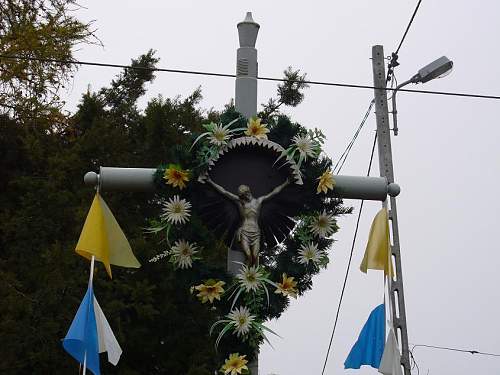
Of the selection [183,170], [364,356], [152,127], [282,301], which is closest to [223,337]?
[282,301]

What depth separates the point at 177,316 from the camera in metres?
13.3

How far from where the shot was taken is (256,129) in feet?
25.1

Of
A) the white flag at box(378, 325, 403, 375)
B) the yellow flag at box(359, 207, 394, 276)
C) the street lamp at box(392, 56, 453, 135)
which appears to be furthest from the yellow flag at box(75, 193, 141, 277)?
the street lamp at box(392, 56, 453, 135)

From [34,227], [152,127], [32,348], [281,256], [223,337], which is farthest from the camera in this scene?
[152,127]

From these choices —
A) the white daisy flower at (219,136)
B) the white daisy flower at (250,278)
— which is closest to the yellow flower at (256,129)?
the white daisy flower at (219,136)

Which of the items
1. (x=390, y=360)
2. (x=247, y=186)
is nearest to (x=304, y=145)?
(x=247, y=186)

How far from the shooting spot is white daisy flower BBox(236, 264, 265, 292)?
23.8 ft

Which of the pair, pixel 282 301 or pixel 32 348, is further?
pixel 32 348

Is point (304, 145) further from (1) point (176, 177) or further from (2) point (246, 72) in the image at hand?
(1) point (176, 177)

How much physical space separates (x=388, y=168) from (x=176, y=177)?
16.8 feet

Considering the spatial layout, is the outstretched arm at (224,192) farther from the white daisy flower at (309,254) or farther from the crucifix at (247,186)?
the white daisy flower at (309,254)

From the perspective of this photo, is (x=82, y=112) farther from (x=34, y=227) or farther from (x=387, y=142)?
(x=387, y=142)

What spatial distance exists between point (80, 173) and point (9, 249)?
1.60m

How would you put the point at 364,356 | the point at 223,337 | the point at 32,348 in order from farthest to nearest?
the point at 32,348, the point at 364,356, the point at 223,337
